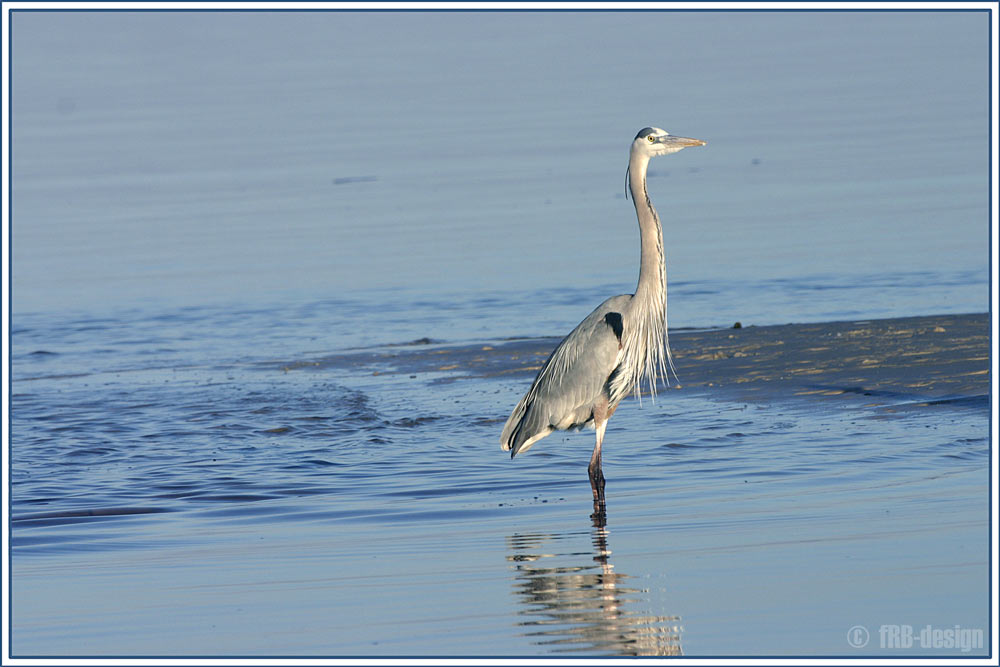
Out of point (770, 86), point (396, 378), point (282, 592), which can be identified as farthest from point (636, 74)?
point (282, 592)

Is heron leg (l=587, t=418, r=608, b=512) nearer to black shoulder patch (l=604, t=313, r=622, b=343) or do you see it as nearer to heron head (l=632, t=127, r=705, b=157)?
black shoulder patch (l=604, t=313, r=622, b=343)

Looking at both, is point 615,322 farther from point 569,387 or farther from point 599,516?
point 599,516

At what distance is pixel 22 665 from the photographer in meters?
5.36

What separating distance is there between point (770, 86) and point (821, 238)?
59.7 feet

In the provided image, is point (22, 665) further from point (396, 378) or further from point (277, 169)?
point (277, 169)

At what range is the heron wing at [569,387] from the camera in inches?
335

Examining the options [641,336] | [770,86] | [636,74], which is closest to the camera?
[641,336]

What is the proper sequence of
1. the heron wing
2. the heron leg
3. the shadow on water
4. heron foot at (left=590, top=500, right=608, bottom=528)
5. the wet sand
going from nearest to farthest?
the shadow on water
heron foot at (left=590, top=500, right=608, bottom=528)
the heron leg
the heron wing
the wet sand

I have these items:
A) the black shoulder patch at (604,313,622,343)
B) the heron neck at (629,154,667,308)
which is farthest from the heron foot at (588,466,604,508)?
the heron neck at (629,154,667,308)

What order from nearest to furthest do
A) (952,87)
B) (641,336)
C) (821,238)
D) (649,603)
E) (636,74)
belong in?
(649,603), (641,336), (821,238), (952,87), (636,74)

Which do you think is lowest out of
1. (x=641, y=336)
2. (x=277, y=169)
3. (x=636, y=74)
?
(x=641, y=336)

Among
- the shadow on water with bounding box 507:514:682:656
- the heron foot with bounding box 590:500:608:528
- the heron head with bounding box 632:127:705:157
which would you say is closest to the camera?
the shadow on water with bounding box 507:514:682:656

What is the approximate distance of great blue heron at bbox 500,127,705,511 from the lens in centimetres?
853

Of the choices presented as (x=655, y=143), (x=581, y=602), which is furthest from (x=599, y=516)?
(x=655, y=143)
